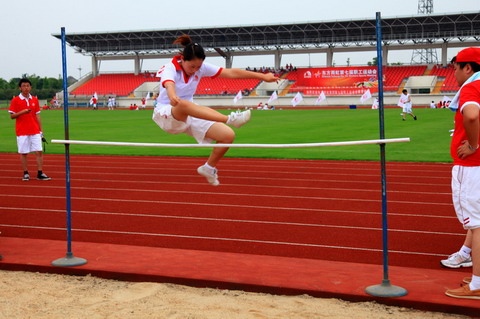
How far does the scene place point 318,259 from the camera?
5398mm

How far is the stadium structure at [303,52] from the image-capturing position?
50303mm

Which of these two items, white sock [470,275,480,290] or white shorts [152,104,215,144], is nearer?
white sock [470,275,480,290]

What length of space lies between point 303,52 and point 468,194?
55015mm

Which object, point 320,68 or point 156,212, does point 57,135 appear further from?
point 320,68

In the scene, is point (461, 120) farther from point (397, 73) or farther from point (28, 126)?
point (397, 73)

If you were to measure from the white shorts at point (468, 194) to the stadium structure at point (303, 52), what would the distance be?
1733 inches

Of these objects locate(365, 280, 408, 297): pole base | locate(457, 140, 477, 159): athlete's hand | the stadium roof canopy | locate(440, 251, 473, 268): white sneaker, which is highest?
the stadium roof canopy

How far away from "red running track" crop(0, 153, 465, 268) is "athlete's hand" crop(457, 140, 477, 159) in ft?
4.73

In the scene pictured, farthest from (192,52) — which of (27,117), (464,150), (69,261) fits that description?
(27,117)

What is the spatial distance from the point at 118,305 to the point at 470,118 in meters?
2.81

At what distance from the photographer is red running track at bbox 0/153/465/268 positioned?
598cm

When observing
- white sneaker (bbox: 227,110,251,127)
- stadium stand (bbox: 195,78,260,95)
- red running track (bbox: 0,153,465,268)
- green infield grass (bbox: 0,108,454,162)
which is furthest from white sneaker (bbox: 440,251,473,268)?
stadium stand (bbox: 195,78,260,95)

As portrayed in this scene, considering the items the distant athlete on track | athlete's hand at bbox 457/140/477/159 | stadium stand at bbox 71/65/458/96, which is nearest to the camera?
athlete's hand at bbox 457/140/477/159

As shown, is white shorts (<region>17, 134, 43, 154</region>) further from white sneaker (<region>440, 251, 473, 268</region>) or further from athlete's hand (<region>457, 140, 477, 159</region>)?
athlete's hand (<region>457, 140, 477, 159</region>)
